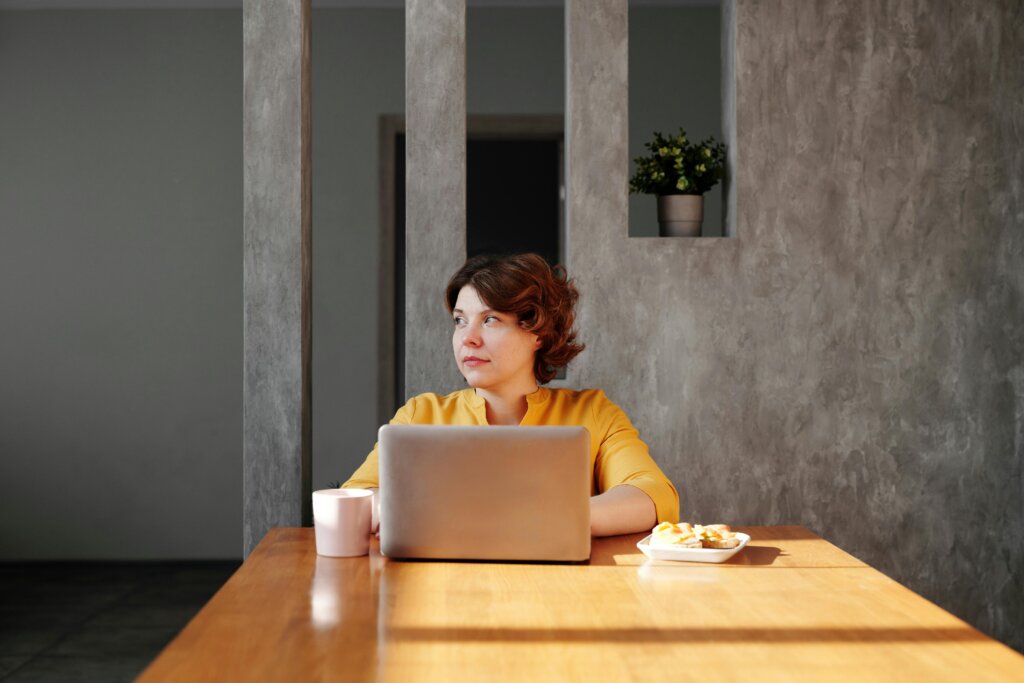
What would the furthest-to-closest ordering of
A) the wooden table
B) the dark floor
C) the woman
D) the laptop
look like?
the dark floor
the woman
the laptop
the wooden table

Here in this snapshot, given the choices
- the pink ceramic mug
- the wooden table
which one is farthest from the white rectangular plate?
the pink ceramic mug

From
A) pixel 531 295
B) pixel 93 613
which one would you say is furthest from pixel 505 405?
pixel 93 613

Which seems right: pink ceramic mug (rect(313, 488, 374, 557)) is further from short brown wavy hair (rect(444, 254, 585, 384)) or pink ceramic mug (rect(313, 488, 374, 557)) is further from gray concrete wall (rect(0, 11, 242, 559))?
gray concrete wall (rect(0, 11, 242, 559))

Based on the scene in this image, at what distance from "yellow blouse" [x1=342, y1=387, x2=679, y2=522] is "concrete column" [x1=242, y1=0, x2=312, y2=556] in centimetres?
92

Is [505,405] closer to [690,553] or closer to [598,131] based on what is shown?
[690,553]

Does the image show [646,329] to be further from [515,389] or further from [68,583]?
[68,583]

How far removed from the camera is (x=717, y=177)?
3.35 metres

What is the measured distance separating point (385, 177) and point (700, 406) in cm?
282

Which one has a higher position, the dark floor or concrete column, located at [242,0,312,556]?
concrete column, located at [242,0,312,556]

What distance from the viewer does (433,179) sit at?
3232 millimetres

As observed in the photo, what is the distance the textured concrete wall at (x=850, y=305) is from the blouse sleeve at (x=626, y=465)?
3.01 feet

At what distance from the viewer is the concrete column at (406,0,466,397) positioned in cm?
322

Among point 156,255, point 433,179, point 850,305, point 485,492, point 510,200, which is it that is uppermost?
point 510,200

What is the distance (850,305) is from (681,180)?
65cm
